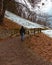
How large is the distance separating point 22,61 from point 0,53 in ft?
10.9

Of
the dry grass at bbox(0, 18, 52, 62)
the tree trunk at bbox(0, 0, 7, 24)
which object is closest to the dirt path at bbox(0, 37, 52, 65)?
the dry grass at bbox(0, 18, 52, 62)

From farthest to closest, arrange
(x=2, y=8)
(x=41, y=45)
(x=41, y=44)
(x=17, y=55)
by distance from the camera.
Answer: (x=2, y=8) → (x=41, y=44) → (x=41, y=45) → (x=17, y=55)

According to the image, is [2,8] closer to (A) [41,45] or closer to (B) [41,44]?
(B) [41,44]

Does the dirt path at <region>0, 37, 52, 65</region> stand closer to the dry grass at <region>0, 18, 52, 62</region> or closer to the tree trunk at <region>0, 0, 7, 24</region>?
the dry grass at <region>0, 18, 52, 62</region>

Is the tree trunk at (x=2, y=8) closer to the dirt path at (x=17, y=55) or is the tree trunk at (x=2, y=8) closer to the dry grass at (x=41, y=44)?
the dry grass at (x=41, y=44)

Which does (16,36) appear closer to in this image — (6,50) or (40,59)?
(6,50)

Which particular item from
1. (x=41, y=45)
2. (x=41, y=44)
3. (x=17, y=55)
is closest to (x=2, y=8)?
(x=41, y=44)

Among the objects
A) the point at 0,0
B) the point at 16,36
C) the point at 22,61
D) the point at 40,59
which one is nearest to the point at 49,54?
the point at 40,59

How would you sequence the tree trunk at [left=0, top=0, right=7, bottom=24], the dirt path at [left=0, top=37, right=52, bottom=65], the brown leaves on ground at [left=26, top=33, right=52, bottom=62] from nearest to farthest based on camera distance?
1. the dirt path at [left=0, top=37, right=52, bottom=65]
2. the brown leaves on ground at [left=26, top=33, right=52, bottom=62]
3. the tree trunk at [left=0, top=0, right=7, bottom=24]

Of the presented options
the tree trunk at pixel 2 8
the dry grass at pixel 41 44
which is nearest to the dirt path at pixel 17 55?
the dry grass at pixel 41 44

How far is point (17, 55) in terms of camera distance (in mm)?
26453

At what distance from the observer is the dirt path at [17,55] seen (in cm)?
2423

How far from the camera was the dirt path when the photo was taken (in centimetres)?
2423

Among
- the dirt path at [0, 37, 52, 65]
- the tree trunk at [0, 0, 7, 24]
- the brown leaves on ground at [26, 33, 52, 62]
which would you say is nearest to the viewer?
the dirt path at [0, 37, 52, 65]
